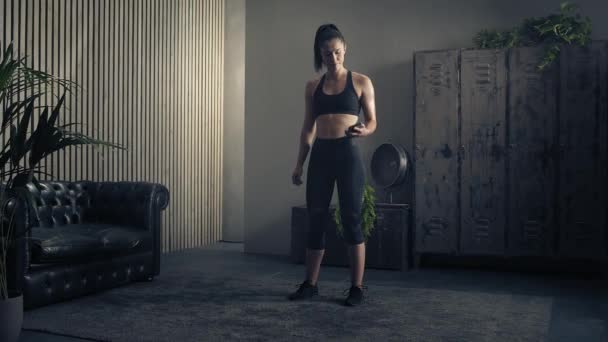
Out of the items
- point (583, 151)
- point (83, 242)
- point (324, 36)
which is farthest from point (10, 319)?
point (583, 151)

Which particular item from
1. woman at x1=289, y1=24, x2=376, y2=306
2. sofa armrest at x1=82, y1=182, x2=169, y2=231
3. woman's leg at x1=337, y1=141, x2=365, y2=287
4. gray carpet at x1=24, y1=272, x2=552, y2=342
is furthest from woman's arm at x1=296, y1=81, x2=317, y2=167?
sofa armrest at x1=82, y1=182, x2=169, y2=231

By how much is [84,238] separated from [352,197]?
5.41 feet

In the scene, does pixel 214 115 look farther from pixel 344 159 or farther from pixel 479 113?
pixel 344 159

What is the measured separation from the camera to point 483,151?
16.8 feet

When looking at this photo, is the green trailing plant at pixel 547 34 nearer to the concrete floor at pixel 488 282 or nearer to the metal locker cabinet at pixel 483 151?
the metal locker cabinet at pixel 483 151

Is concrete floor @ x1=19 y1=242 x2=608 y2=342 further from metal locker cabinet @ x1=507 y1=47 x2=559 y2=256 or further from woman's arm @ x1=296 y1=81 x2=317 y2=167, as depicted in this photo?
woman's arm @ x1=296 y1=81 x2=317 y2=167

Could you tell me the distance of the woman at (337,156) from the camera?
12.6 feet

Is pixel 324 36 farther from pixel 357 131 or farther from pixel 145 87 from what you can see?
pixel 145 87

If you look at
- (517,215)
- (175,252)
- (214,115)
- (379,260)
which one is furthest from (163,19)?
(517,215)

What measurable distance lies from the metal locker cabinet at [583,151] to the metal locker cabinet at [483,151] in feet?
1.47

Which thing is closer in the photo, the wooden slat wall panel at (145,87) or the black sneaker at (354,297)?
the black sneaker at (354,297)

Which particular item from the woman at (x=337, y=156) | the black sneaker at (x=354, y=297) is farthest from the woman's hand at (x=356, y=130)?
the black sneaker at (x=354, y=297)

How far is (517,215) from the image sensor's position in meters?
5.03

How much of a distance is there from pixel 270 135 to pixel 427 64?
183cm
